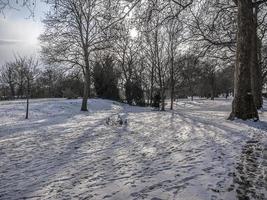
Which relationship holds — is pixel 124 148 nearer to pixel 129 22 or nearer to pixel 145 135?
pixel 145 135

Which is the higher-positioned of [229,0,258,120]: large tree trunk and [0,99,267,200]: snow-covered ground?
[229,0,258,120]: large tree trunk

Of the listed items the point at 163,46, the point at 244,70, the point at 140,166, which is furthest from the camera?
the point at 163,46

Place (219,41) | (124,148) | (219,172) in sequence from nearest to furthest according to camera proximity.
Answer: (219,172) < (124,148) < (219,41)

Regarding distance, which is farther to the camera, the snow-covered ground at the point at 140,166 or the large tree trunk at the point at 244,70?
the large tree trunk at the point at 244,70

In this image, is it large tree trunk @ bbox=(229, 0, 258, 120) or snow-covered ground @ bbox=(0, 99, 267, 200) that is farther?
large tree trunk @ bbox=(229, 0, 258, 120)

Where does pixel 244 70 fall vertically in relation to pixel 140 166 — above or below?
above

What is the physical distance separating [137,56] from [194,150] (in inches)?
1709

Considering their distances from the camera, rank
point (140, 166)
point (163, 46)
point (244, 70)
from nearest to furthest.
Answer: point (140, 166)
point (244, 70)
point (163, 46)

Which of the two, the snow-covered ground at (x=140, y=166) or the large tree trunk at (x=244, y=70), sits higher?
the large tree trunk at (x=244, y=70)

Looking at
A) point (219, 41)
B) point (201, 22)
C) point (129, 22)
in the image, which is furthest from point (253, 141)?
point (219, 41)

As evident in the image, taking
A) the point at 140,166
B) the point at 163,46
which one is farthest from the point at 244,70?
the point at 163,46

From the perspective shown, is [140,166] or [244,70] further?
[244,70]

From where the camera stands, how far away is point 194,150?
25.3ft

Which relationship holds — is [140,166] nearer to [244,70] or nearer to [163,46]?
[244,70]
